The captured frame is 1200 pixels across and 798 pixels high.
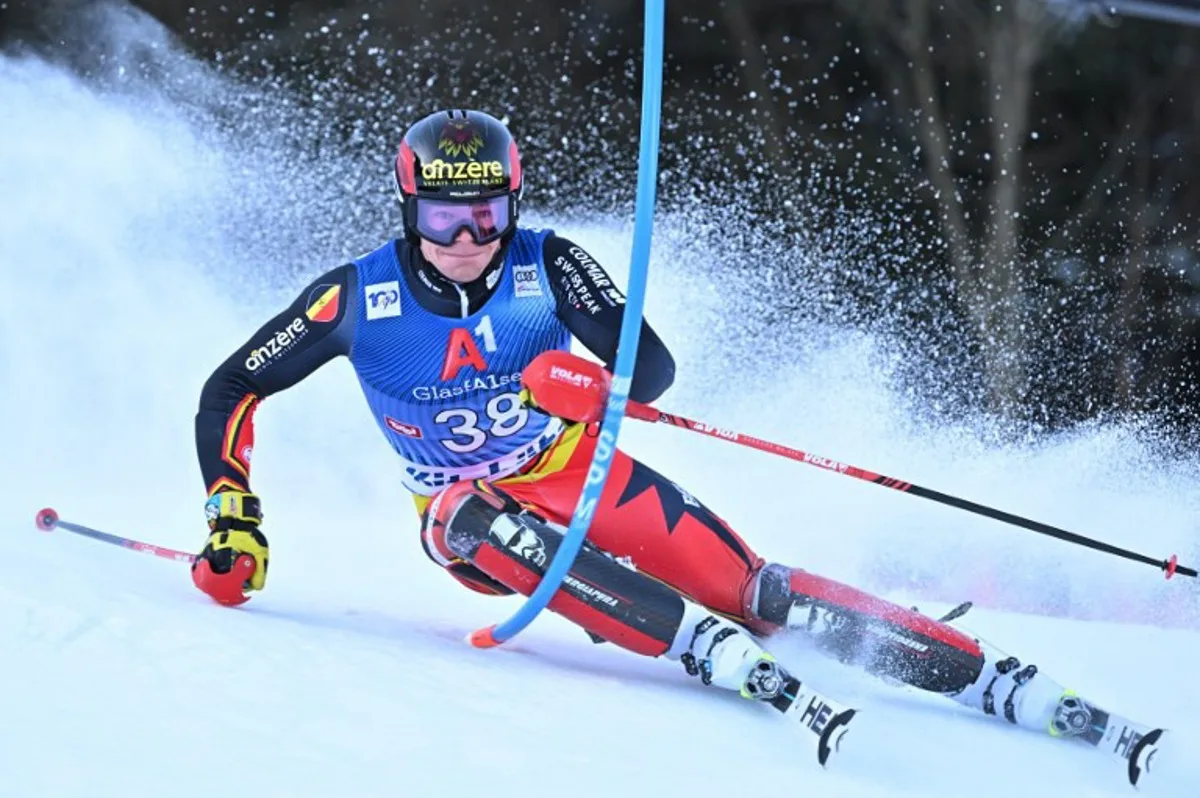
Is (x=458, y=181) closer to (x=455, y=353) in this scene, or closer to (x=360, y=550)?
(x=455, y=353)

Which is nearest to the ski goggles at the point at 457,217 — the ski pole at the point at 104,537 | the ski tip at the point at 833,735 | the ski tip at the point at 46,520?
the ski pole at the point at 104,537

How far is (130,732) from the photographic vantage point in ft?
8.00

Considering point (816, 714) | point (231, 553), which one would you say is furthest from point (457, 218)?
point (816, 714)

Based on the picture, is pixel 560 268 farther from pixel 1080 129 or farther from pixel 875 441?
pixel 1080 129

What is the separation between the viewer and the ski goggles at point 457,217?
3414mm

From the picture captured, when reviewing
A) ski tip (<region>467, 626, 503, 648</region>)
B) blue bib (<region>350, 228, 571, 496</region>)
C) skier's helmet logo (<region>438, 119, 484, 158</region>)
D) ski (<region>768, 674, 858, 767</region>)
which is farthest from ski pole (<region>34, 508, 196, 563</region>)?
ski (<region>768, 674, 858, 767</region>)

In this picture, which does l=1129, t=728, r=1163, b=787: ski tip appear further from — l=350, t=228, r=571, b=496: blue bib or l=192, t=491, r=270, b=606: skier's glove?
l=192, t=491, r=270, b=606: skier's glove

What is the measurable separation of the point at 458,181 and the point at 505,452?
0.69m

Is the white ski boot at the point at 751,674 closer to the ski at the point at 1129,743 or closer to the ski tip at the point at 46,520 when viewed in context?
the ski at the point at 1129,743

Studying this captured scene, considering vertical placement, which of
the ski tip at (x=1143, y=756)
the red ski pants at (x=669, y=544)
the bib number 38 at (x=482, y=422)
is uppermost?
the bib number 38 at (x=482, y=422)

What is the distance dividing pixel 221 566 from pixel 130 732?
90cm


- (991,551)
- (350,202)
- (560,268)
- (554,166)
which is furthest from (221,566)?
(554,166)

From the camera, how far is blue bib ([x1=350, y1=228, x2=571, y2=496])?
11.5ft

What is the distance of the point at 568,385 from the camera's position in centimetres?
307
